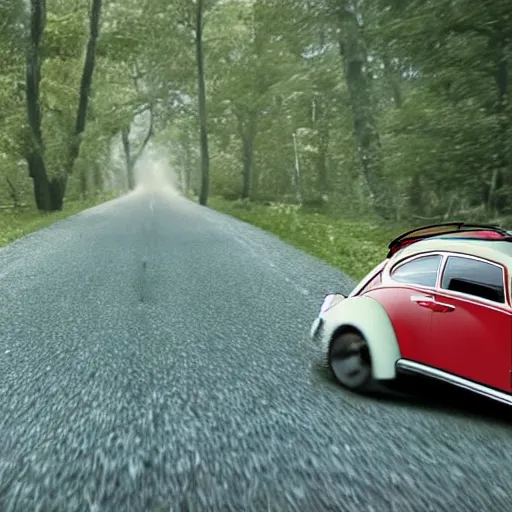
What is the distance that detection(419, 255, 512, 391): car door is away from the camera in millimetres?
3605

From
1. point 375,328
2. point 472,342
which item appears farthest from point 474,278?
point 375,328

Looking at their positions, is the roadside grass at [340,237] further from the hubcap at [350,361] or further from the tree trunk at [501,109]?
the hubcap at [350,361]

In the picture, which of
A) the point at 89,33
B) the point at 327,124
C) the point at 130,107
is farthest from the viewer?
the point at 130,107

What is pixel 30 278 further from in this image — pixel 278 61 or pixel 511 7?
pixel 278 61

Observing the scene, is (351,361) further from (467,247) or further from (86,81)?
(86,81)

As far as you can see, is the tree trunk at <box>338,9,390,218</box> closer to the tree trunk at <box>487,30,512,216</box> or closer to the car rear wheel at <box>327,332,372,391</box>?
the tree trunk at <box>487,30,512,216</box>

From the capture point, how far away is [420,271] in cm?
441

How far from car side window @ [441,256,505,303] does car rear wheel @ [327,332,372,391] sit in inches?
31.2

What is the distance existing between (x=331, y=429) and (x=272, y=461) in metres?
0.61

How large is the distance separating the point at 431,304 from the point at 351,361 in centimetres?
86

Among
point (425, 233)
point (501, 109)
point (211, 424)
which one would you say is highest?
point (501, 109)

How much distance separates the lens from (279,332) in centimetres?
667

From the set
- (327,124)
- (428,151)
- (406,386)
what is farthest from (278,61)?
(406,386)

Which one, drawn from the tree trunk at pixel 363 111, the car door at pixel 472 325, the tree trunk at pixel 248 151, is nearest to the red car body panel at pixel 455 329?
the car door at pixel 472 325
